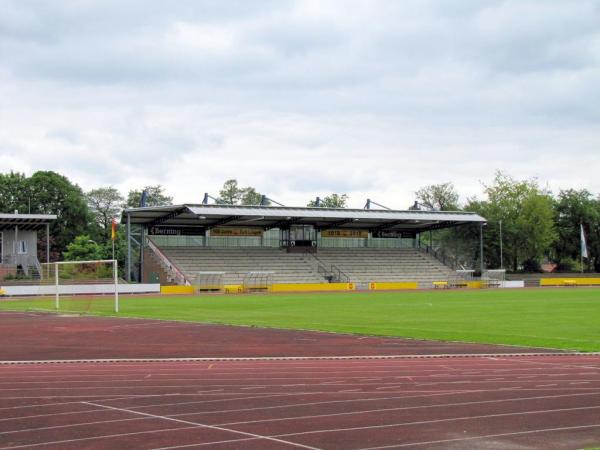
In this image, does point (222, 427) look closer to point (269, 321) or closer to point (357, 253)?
point (269, 321)

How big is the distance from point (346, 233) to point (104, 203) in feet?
162

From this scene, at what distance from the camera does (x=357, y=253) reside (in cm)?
8412

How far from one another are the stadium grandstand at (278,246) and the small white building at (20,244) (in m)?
7.58

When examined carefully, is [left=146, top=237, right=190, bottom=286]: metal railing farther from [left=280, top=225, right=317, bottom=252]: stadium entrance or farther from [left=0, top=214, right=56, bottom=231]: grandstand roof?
[left=280, top=225, right=317, bottom=252]: stadium entrance

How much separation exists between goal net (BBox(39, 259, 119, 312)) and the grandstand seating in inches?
686

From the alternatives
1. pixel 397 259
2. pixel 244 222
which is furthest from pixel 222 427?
pixel 397 259

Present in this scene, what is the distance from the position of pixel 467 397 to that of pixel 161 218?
210 feet

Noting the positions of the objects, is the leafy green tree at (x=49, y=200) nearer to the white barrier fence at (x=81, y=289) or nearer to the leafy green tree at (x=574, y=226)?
the white barrier fence at (x=81, y=289)

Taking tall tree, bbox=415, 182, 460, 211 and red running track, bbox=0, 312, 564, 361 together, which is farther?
tall tree, bbox=415, 182, 460, 211

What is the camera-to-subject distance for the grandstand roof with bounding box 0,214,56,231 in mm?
65500

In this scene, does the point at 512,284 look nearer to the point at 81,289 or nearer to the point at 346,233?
the point at 346,233

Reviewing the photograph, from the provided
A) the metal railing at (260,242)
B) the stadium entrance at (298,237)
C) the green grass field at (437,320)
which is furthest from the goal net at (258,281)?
the green grass field at (437,320)

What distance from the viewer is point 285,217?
74.2m

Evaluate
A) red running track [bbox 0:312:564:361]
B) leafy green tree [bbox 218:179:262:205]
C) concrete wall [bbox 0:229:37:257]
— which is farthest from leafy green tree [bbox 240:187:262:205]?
red running track [bbox 0:312:564:361]
